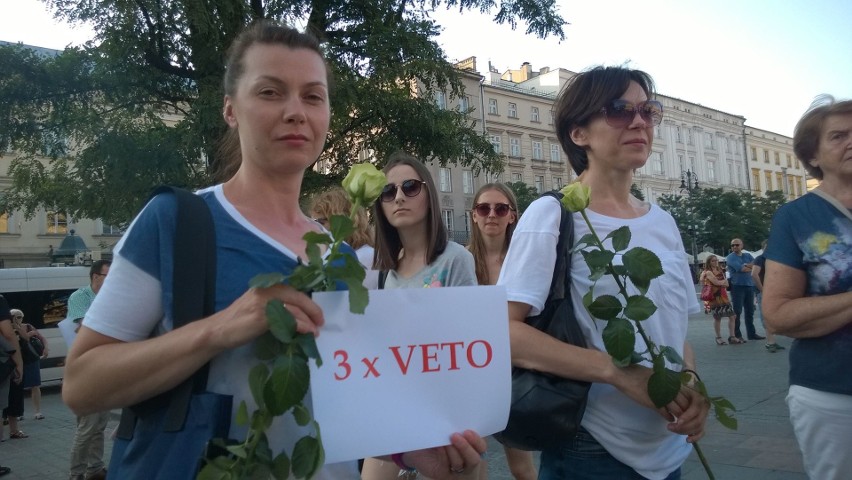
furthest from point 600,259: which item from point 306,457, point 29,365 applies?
point 29,365

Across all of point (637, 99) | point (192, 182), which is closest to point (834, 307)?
point (637, 99)

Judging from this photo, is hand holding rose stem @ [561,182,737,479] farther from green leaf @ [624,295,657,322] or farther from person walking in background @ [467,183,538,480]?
person walking in background @ [467,183,538,480]

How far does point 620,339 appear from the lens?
1443mm

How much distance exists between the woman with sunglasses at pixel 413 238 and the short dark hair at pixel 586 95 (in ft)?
2.60

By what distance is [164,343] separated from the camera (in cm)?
112

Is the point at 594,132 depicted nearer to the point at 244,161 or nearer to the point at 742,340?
the point at 244,161

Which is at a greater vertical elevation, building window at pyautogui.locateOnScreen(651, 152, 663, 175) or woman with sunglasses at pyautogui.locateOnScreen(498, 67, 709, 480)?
building window at pyautogui.locateOnScreen(651, 152, 663, 175)

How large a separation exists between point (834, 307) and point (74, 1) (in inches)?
414

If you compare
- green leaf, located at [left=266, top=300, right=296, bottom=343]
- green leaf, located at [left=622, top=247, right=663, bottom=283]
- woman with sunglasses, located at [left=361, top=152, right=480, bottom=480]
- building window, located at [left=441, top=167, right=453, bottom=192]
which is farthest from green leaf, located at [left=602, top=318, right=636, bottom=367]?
building window, located at [left=441, top=167, right=453, bottom=192]

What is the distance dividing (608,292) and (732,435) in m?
4.18

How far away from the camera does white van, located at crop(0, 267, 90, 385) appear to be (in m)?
12.1

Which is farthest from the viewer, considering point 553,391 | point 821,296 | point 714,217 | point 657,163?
point 657,163

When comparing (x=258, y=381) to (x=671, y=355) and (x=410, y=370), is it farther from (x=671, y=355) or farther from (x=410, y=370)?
(x=671, y=355)

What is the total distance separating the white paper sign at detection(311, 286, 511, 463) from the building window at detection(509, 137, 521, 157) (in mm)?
51275
